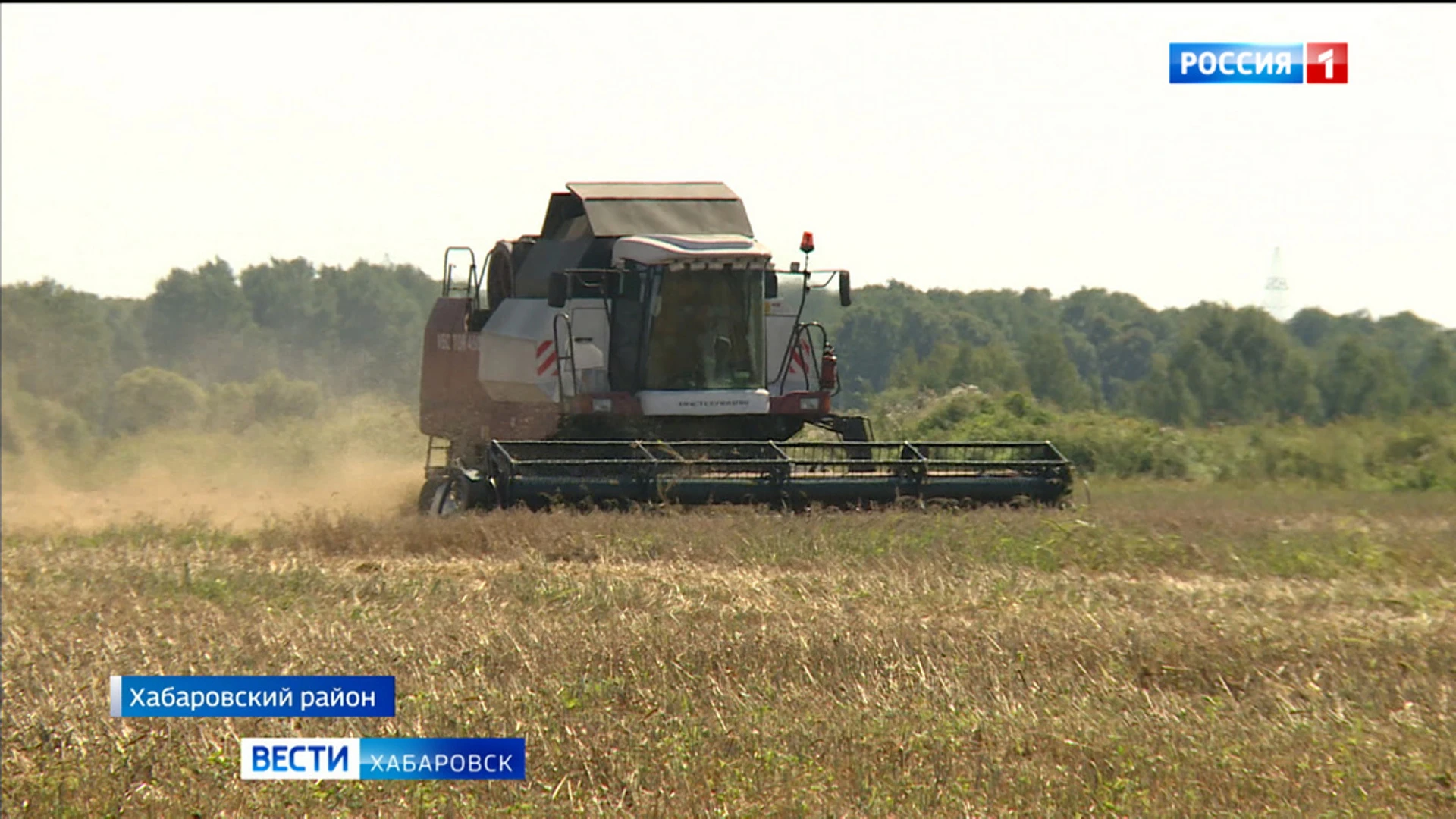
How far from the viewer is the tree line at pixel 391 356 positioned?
81.3 ft

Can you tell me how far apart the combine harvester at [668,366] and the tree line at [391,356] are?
2.76m

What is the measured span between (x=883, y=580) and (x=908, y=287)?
26855mm

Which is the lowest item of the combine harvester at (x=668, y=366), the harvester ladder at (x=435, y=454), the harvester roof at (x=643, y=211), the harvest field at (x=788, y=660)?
the harvest field at (x=788, y=660)

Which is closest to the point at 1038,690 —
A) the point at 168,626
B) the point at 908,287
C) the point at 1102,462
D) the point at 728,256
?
the point at 168,626

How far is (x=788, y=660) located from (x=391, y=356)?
72.8ft

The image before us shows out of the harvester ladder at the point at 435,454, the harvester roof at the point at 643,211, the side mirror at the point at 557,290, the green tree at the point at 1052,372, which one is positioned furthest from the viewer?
the green tree at the point at 1052,372

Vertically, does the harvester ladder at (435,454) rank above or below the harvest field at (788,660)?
above

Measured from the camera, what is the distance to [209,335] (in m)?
34.1

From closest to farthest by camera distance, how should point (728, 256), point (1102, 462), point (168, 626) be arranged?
point (168, 626), point (728, 256), point (1102, 462)

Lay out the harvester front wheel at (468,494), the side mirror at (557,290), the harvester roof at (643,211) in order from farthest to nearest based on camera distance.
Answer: the harvester roof at (643,211), the side mirror at (557,290), the harvester front wheel at (468,494)

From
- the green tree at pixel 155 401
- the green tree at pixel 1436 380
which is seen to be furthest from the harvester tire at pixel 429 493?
the green tree at pixel 1436 380

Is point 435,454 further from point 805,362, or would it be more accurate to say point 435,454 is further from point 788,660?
point 788,660

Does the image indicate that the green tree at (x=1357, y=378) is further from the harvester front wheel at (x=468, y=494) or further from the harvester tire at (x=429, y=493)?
the harvester front wheel at (x=468, y=494)

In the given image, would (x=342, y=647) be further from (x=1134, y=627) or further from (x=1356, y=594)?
(x=1356, y=594)
